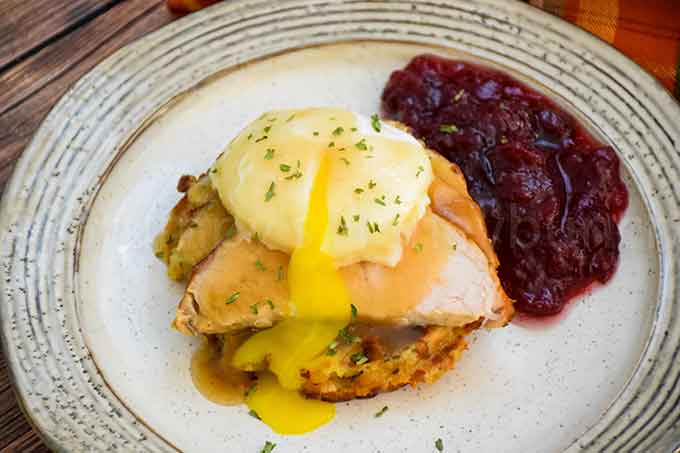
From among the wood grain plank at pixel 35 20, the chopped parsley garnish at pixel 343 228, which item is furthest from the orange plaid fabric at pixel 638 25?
the chopped parsley garnish at pixel 343 228

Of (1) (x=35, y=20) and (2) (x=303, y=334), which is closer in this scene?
(2) (x=303, y=334)

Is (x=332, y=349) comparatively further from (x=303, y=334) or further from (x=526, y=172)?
(x=526, y=172)

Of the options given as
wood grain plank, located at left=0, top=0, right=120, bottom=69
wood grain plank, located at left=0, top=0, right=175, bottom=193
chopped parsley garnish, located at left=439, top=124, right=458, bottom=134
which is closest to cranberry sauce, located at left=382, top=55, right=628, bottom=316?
chopped parsley garnish, located at left=439, top=124, right=458, bottom=134

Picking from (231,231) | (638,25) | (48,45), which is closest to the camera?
(231,231)

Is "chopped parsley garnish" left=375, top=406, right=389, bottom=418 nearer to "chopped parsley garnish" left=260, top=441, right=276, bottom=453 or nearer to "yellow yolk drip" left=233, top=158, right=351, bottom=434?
"yellow yolk drip" left=233, top=158, right=351, bottom=434

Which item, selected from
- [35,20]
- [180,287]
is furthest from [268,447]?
[35,20]

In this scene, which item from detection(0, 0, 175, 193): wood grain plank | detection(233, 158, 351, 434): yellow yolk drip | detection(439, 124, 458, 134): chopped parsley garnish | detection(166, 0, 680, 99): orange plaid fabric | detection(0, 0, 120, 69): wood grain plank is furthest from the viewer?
detection(0, 0, 120, 69): wood grain plank

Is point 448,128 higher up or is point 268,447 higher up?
point 448,128

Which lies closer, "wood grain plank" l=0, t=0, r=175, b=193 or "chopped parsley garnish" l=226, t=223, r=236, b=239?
"chopped parsley garnish" l=226, t=223, r=236, b=239
